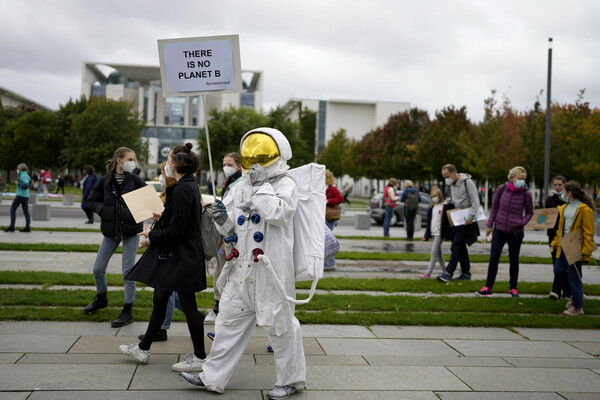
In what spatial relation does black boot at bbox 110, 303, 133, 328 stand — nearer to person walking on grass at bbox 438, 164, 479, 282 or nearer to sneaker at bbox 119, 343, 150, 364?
sneaker at bbox 119, 343, 150, 364

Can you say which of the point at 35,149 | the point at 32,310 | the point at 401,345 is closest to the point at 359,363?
the point at 401,345

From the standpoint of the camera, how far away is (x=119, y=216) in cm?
598

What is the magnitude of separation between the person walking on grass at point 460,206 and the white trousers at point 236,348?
18.9 ft

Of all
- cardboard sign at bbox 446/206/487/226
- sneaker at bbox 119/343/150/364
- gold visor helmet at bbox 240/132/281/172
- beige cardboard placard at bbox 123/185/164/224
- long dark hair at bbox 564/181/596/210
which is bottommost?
sneaker at bbox 119/343/150/364

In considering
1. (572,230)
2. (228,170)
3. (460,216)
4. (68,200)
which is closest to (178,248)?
(228,170)

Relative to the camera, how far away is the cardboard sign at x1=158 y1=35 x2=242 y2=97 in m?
5.06

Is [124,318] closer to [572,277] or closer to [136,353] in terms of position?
[136,353]

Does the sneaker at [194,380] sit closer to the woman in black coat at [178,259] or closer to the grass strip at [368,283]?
the woman in black coat at [178,259]

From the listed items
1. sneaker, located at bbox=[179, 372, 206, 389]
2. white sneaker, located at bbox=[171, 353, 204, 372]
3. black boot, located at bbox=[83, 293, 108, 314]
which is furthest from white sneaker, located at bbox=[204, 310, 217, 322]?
sneaker, located at bbox=[179, 372, 206, 389]

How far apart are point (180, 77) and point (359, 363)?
307 cm

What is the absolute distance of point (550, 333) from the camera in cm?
642

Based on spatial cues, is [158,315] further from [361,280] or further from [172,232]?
[361,280]

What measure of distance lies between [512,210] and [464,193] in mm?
1276

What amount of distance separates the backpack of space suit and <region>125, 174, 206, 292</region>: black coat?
2.98 ft
